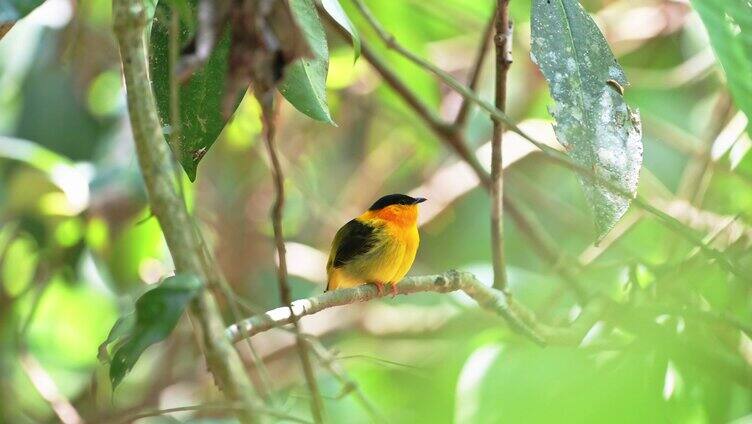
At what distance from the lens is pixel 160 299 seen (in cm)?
133

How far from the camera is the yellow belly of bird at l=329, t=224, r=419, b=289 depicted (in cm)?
363

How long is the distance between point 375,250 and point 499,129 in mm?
1462

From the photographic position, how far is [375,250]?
145 inches

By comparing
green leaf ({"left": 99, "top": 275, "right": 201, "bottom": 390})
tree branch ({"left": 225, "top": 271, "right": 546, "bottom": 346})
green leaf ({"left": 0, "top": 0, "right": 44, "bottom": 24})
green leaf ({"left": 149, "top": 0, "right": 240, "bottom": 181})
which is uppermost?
green leaf ({"left": 0, "top": 0, "right": 44, "bottom": 24})

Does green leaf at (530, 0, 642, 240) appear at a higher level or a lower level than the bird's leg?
higher

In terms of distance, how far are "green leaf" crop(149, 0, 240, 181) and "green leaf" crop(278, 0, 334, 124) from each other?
5.4 inches

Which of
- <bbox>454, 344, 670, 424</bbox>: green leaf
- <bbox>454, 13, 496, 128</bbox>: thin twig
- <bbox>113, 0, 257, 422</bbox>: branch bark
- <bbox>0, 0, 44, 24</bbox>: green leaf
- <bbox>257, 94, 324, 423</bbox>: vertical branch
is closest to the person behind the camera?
<bbox>454, 344, 670, 424</bbox>: green leaf

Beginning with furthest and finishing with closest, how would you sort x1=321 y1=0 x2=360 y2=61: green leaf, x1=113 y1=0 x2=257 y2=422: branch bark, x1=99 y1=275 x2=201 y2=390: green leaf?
x1=321 y1=0 x2=360 y2=61: green leaf < x1=99 y1=275 x2=201 y2=390: green leaf < x1=113 y1=0 x2=257 y2=422: branch bark

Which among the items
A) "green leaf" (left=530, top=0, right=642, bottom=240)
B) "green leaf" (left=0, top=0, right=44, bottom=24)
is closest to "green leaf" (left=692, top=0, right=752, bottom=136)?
"green leaf" (left=530, top=0, right=642, bottom=240)

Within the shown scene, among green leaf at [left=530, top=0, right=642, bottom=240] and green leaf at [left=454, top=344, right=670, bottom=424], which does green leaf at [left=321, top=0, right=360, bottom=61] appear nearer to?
green leaf at [left=530, top=0, right=642, bottom=240]

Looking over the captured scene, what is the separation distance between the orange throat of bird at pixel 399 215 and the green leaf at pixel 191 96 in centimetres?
203

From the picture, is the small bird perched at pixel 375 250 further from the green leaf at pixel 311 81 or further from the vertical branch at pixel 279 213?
the green leaf at pixel 311 81

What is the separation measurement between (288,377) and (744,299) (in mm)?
3587

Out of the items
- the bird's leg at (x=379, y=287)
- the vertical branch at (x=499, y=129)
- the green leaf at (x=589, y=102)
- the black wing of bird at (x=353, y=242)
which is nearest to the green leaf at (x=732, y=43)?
the green leaf at (x=589, y=102)
